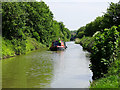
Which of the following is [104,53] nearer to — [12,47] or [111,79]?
[111,79]

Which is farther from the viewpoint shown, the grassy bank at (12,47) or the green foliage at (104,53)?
the grassy bank at (12,47)

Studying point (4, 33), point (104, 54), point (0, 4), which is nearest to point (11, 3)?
point (0, 4)

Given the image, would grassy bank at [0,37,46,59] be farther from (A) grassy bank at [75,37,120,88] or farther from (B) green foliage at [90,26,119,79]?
(A) grassy bank at [75,37,120,88]

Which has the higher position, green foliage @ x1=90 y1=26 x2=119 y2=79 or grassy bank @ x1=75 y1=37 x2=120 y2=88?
green foliage @ x1=90 y1=26 x2=119 y2=79

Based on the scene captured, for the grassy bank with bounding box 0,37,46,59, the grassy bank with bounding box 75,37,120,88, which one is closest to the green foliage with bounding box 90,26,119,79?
the grassy bank with bounding box 75,37,120,88

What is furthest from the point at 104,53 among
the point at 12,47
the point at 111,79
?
the point at 12,47

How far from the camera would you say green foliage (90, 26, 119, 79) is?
1306 centimetres

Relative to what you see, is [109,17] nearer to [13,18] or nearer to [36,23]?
[13,18]

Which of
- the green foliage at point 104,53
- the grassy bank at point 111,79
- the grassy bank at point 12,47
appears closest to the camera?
the grassy bank at point 111,79

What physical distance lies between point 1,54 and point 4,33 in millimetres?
6209

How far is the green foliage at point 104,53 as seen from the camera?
42.9 feet

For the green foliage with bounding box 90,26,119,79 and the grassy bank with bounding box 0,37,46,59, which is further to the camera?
the grassy bank with bounding box 0,37,46,59

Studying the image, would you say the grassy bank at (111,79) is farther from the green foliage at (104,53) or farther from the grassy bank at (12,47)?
the grassy bank at (12,47)

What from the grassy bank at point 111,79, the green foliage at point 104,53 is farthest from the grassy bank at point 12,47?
the grassy bank at point 111,79
